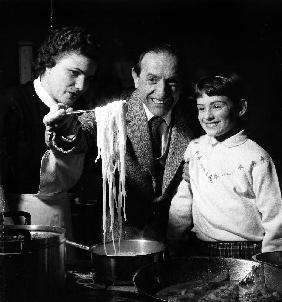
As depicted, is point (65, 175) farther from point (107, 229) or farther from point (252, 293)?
point (252, 293)

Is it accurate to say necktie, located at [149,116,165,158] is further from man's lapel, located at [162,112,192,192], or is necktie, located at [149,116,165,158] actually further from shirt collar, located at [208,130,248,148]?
shirt collar, located at [208,130,248,148]

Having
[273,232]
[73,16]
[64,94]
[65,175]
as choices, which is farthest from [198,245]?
[73,16]

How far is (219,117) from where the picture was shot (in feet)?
11.0

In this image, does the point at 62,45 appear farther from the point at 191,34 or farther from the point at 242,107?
the point at 242,107

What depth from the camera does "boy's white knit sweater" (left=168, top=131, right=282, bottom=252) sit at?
10.8 ft

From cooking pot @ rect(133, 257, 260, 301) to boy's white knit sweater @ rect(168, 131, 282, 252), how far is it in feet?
2.58

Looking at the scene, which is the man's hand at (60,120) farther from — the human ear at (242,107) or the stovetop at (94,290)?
the human ear at (242,107)

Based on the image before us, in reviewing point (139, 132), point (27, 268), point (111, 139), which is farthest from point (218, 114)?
point (27, 268)

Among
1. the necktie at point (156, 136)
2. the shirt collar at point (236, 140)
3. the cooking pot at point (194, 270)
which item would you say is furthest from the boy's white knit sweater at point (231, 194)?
the cooking pot at point (194, 270)

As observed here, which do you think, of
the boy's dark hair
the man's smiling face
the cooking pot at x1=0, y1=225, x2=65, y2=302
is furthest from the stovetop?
the boy's dark hair

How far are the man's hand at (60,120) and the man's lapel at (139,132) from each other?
1.67ft

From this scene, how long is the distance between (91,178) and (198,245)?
3.22 feet

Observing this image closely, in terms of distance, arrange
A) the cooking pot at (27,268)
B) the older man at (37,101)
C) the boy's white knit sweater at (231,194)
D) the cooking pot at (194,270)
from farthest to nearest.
A: the older man at (37,101) → the boy's white knit sweater at (231,194) → the cooking pot at (194,270) → the cooking pot at (27,268)

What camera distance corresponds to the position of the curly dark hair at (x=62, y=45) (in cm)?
340
